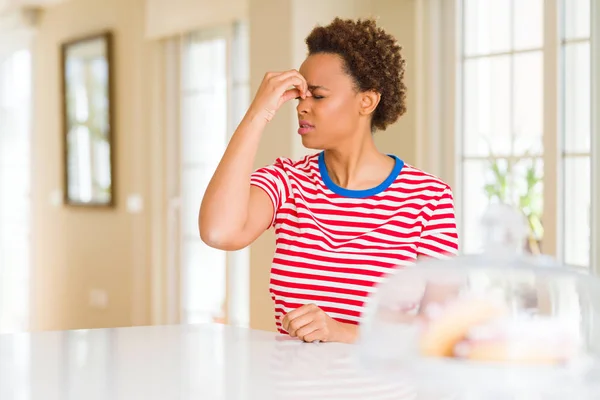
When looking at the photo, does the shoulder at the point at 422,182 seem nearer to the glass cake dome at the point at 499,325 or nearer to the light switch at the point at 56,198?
the glass cake dome at the point at 499,325

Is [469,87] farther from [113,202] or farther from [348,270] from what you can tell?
[113,202]

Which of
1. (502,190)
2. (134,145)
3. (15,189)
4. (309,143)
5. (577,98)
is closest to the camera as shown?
(309,143)

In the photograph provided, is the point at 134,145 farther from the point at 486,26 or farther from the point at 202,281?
the point at 486,26

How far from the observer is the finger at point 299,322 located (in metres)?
1.50

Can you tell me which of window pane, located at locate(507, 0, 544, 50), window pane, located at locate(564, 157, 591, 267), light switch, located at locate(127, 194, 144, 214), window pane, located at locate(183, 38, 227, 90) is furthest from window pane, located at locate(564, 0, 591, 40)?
light switch, located at locate(127, 194, 144, 214)

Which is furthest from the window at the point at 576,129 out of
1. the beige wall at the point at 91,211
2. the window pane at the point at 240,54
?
the beige wall at the point at 91,211

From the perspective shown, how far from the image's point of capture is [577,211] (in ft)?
10.7

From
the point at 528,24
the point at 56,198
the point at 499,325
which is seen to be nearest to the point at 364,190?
the point at 499,325

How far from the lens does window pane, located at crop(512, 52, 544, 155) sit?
339 centimetres

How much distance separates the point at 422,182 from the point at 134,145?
4.22m

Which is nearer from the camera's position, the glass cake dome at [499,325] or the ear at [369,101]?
the glass cake dome at [499,325]

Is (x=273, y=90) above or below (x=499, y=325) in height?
above

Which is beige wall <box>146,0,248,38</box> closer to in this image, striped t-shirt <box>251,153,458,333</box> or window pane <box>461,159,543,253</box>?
window pane <box>461,159,543,253</box>

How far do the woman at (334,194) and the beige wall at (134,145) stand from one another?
2000 mm
